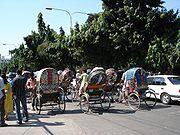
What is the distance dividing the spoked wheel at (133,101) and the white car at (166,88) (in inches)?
87.3

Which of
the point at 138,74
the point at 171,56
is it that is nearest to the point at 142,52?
the point at 171,56

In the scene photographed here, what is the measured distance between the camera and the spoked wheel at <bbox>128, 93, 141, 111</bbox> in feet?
53.7

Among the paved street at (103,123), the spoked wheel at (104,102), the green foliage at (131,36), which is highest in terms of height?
the green foliage at (131,36)

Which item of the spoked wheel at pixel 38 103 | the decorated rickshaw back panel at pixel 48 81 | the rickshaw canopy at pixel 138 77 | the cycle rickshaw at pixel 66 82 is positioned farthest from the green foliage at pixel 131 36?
the spoked wheel at pixel 38 103

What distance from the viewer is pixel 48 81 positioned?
1578 centimetres

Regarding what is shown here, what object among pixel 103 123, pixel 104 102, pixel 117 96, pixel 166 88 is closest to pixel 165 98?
pixel 166 88

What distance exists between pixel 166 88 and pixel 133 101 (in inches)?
94.7

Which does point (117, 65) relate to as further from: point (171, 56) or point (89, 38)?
point (171, 56)

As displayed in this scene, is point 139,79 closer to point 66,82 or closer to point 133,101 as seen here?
point 133,101

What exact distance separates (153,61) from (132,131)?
16262mm

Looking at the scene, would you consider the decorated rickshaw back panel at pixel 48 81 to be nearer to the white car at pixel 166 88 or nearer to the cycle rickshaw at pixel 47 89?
the cycle rickshaw at pixel 47 89

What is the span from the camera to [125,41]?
29.3m

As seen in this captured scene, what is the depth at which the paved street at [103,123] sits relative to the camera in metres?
10.9

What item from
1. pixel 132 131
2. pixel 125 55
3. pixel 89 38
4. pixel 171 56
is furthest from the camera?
pixel 89 38
